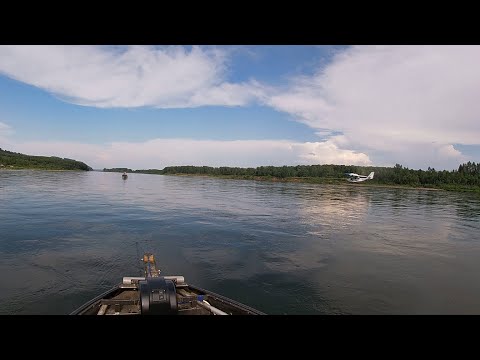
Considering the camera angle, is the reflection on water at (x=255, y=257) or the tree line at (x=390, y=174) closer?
the reflection on water at (x=255, y=257)

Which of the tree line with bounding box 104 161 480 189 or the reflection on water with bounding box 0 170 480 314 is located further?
the tree line with bounding box 104 161 480 189

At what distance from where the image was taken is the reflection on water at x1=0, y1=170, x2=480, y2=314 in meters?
11.0

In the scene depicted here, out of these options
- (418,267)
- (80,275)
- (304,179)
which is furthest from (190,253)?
(304,179)

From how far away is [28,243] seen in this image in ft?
53.1

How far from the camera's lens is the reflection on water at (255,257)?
11.0 m

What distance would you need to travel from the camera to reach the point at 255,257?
1572cm

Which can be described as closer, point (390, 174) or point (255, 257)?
point (255, 257)
